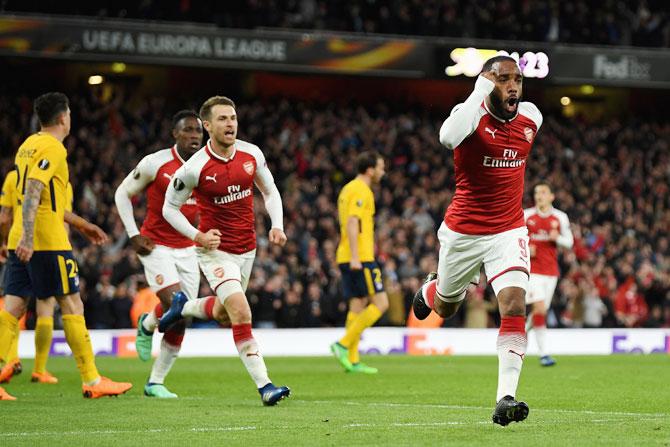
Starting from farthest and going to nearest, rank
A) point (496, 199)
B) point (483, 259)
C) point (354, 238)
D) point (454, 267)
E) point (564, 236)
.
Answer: point (564, 236) → point (354, 238) → point (454, 267) → point (483, 259) → point (496, 199)

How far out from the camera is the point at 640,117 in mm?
37406

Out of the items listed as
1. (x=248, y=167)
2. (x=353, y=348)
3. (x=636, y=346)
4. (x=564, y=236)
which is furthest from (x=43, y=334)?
(x=636, y=346)

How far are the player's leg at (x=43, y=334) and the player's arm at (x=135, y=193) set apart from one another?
1388mm

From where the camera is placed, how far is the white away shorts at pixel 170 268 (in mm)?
12489

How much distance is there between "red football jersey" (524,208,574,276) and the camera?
1747 centimetres

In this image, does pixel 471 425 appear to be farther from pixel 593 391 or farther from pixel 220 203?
pixel 593 391

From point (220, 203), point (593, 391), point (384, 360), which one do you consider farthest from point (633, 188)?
point (220, 203)

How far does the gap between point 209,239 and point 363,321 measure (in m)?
5.39

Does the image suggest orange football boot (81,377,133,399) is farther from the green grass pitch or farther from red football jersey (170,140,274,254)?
red football jersey (170,140,274,254)

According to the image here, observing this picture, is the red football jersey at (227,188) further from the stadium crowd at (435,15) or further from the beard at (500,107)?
the stadium crowd at (435,15)

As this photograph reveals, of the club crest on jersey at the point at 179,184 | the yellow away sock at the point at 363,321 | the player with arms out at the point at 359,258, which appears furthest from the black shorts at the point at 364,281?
the club crest on jersey at the point at 179,184

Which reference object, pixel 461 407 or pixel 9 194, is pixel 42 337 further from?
pixel 461 407

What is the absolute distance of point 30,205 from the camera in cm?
1061

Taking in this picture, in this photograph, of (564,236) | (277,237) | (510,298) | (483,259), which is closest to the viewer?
(510,298)
